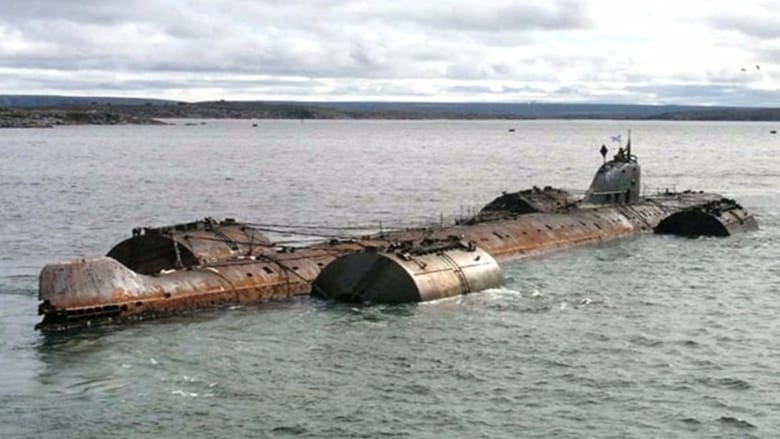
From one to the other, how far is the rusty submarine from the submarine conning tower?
963cm

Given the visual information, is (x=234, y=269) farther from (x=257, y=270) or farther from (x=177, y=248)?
(x=177, y=248)

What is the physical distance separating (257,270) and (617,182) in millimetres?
30823

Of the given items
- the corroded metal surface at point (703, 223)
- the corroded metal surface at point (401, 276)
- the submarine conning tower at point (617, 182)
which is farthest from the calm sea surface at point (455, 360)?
the submarine conning tower at point (617, 182)

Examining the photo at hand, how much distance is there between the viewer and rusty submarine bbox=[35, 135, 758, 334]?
33.0 meters

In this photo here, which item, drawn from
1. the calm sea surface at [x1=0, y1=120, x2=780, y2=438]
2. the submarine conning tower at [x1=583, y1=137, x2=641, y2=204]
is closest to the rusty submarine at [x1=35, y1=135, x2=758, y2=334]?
the calm sea surface at [x1=0, y1=120, x2=780, y2=438]

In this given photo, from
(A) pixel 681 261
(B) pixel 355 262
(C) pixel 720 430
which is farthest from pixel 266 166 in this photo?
(C) pixel 720 430

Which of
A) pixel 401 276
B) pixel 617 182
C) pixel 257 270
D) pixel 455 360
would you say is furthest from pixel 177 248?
pixel 617 182

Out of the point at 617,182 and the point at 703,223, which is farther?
the point at 617,182

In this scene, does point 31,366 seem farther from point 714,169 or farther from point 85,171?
point 714,169

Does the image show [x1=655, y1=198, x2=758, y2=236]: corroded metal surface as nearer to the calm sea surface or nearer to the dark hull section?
the calm sea surface

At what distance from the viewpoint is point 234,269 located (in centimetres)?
3812

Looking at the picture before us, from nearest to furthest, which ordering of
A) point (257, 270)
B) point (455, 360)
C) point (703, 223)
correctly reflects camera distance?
point (455, 360), point (257, 270), point (703, 223)

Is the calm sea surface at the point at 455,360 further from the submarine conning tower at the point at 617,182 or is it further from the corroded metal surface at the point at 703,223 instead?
the submarine conning tower at the point at 617,182

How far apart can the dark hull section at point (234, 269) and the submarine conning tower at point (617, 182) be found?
9994 mm
